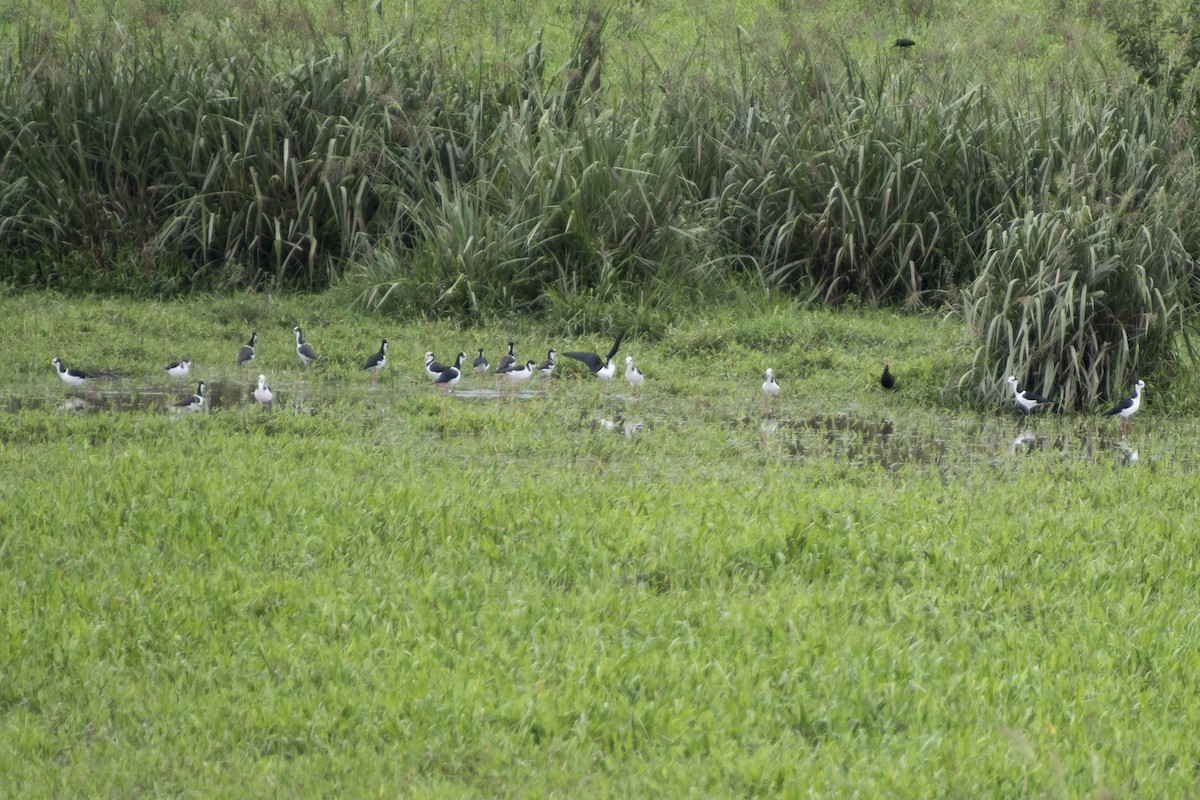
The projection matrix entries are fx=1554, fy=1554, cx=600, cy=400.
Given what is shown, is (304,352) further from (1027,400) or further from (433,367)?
(1027,400)

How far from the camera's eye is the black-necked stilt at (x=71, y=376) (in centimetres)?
1024

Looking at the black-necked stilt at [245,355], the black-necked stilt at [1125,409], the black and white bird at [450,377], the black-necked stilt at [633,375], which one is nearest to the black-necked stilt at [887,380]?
the black-necked stilt at [1125,409]

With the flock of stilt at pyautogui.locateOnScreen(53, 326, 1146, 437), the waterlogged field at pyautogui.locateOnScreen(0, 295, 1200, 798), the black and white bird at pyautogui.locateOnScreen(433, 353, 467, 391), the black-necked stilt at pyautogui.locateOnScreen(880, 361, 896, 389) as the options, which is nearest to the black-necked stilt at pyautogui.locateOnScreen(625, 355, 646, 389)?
the flock of stilt at pyautogui.locateOnScreen(53, 326, 1146, 437)

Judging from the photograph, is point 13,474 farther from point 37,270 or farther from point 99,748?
point 37,270

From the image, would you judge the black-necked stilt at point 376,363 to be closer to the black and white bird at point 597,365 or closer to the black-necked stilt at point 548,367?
the black-necked stilt at point 548,367

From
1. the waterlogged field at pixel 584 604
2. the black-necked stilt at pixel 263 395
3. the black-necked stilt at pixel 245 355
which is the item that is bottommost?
the black-necked stilt at pixel 245 355

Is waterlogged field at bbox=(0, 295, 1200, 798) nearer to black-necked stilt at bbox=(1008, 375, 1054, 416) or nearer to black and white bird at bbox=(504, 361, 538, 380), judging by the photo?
black-necked stilt at bbox=(1008, 375, 1054, 416)

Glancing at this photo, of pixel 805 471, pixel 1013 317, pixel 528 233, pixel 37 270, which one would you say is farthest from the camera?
pixel 37 270

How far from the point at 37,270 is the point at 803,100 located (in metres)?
7.15

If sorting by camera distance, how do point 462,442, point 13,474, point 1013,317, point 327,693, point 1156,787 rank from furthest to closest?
point 1013,317
point 462,442
point 13,474
point 327,693
point 1156,787

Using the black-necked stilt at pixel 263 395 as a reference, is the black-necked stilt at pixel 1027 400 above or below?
above

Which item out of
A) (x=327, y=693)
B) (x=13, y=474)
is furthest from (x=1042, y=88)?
(x=327, y=693)

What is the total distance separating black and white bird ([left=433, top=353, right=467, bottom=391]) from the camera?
35.1 feet

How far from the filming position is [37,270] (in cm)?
1393
